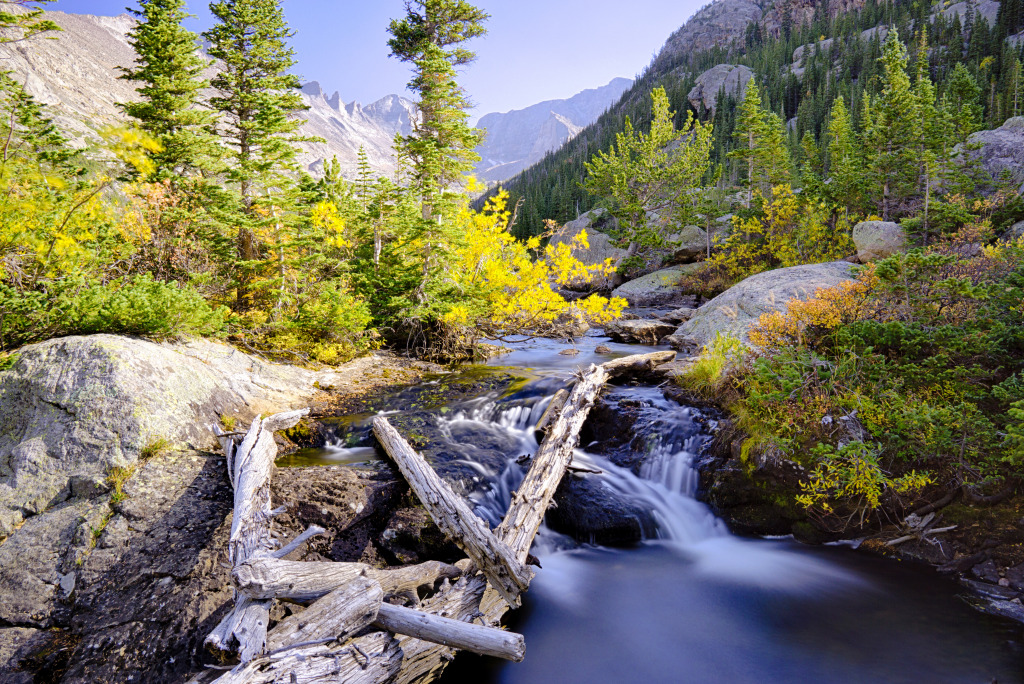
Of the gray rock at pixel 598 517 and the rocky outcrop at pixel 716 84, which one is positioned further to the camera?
the rocky outcrop at pixel 716 84

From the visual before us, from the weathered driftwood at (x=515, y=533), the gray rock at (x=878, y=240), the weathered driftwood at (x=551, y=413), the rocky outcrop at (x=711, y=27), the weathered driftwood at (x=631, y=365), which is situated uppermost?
the rocky outcrop at (x=711, y=27)

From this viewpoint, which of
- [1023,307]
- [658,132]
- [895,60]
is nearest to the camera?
[1023,307]

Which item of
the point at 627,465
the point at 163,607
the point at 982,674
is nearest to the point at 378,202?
the point at 627,465

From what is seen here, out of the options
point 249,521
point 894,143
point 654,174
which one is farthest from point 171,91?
point 894,143

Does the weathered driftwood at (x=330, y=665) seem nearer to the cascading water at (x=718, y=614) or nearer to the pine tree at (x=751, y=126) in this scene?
the cascading water at (x=718, y=614)

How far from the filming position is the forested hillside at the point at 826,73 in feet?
150

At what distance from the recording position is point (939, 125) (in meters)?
21.0

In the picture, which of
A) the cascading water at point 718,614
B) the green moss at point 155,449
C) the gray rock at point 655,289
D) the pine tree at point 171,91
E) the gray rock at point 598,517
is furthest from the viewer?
the gray rock at point 655,289

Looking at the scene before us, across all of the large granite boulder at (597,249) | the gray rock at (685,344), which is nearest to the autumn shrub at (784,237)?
the large granite boulder at (597,249)

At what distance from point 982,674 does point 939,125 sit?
26413 millimetres

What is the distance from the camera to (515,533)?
4.66 meters

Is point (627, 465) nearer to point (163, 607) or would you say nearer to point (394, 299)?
point (163, 607)

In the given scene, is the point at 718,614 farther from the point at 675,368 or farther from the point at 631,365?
the point at 631,365

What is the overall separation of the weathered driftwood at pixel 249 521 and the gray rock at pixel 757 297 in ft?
28.6
